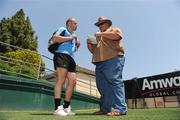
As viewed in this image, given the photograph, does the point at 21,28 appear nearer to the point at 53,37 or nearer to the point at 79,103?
the point at 79,103

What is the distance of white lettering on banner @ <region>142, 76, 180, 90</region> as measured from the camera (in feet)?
34.3

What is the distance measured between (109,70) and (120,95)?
0.33m

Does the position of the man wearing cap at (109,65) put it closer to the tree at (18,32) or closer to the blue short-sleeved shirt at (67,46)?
the blue short-sleeved shirt at (67,46)

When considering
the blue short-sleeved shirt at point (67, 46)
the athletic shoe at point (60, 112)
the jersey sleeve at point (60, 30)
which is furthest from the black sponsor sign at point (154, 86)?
the athletic shoe at point (60, 112)

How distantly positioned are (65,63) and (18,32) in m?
24.6

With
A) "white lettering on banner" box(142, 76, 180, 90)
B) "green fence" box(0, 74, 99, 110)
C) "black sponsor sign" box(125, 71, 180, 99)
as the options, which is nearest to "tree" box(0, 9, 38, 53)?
"black sponsor sign" box(125, 71, 180, 99)

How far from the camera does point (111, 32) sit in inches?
139

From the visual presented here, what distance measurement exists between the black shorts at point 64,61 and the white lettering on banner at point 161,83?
7.53 metres

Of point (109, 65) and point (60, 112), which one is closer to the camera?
point (60, 112)

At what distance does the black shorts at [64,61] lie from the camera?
3.56 metres

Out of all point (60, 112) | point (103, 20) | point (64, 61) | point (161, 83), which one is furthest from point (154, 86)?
point (60, 112)

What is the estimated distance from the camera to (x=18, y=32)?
89.3ft

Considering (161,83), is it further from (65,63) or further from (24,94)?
(65,63)

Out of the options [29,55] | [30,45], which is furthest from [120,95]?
[30,45]
